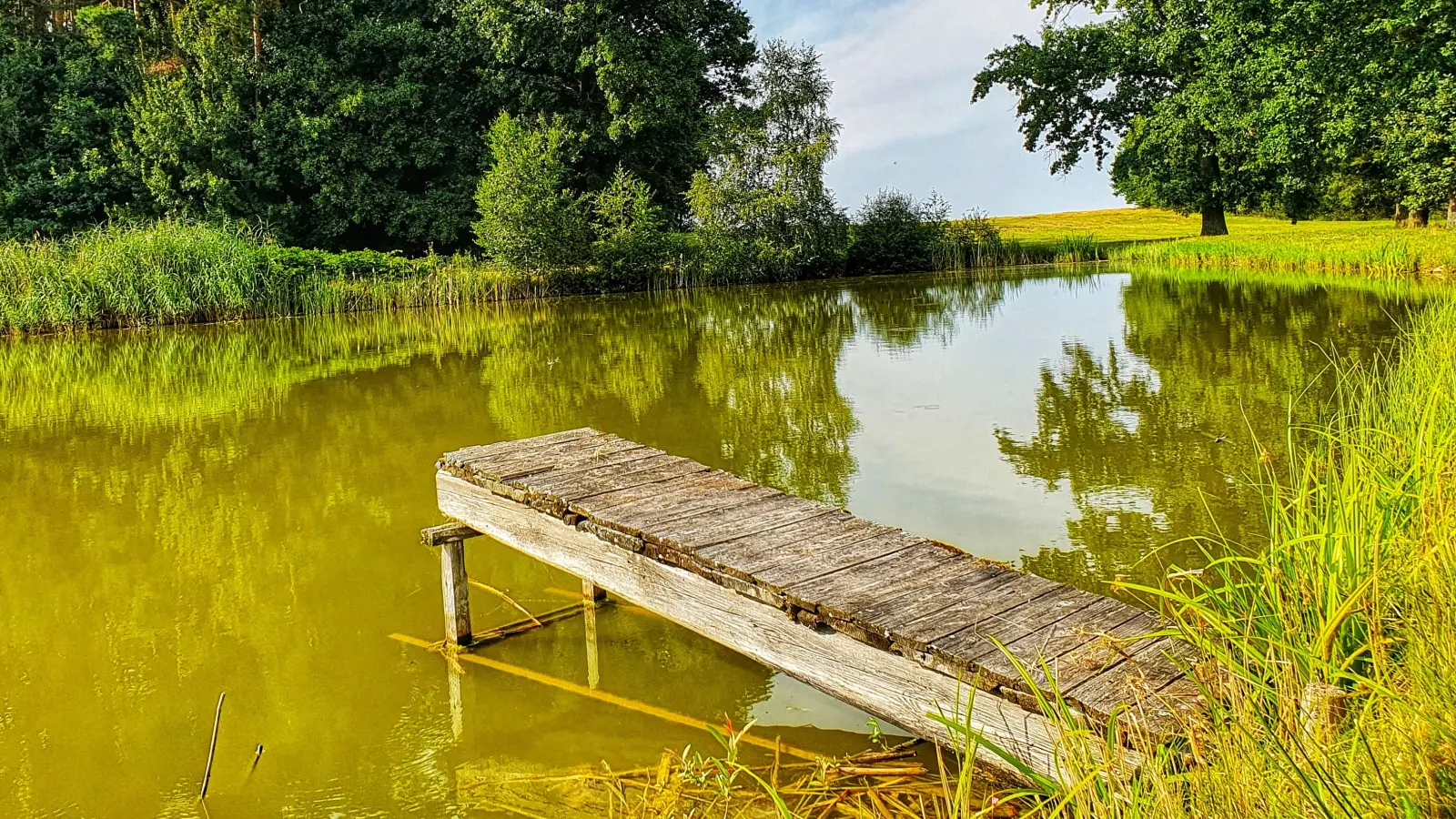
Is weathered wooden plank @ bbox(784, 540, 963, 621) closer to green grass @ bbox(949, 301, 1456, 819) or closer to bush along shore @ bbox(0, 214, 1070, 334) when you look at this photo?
green grass @ bbox(949, 301, 1456, 819)

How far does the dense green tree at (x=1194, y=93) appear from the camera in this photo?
25.6 meters

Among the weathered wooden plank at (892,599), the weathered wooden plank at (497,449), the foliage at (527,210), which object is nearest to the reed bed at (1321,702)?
the weathered wooden plank at (892,599)

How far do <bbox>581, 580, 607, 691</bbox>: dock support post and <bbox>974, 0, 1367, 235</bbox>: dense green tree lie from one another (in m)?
24.5

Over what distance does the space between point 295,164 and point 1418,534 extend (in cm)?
3413

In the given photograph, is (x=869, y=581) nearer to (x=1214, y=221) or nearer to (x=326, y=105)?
(x=326, y=105)

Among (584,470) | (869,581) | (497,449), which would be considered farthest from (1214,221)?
(869,581)

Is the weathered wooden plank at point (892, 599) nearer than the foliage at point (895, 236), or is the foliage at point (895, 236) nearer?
the weathered wooden plank at point (892, 599)

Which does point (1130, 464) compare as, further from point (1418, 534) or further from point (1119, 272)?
point (1119, 272)

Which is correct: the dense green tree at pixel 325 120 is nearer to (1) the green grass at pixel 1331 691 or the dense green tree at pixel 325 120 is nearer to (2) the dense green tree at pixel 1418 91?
(2) the dense green tree at pixel 1418 91

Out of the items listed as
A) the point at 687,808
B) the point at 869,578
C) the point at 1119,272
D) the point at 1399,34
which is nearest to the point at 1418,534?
the point at 869,578

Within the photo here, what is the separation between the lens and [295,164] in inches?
1287

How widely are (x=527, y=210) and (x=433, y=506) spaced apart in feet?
73.9

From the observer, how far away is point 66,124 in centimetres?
3106

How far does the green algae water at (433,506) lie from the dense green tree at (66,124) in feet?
57.9
